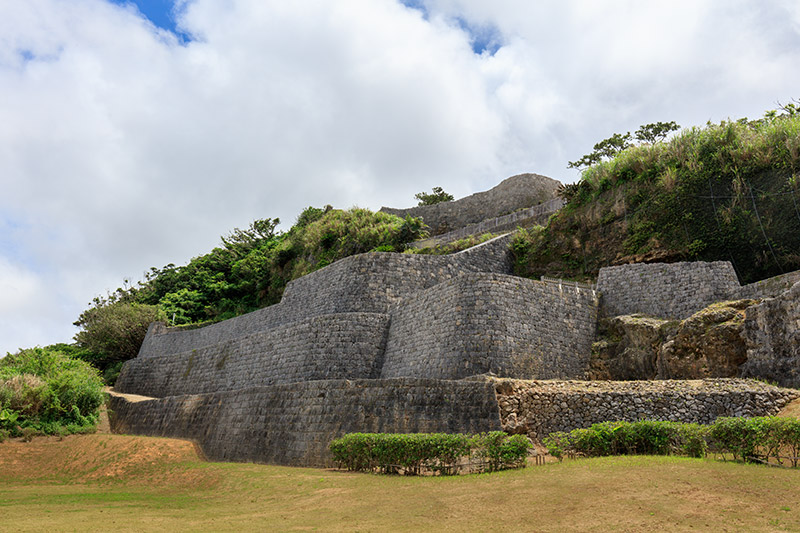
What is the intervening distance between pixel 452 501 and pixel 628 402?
617 cm

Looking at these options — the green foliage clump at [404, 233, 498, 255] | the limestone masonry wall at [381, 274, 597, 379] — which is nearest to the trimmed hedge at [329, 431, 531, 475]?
the limestone masonry wall at [381, 274, 597, 379]

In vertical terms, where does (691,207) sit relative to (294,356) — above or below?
above

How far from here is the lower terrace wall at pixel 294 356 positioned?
63.7 ft

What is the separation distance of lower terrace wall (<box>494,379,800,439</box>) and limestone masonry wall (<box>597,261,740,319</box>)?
463cm

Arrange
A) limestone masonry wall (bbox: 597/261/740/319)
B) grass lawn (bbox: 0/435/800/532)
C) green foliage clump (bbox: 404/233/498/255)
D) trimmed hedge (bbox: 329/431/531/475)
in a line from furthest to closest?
green foliage clump (bbox: 404/233/498/255), limestone masonry wall (bbox: 597/261/740/319), trimmed hedge (bbox: 329/431/531/475), grass lawn (bbox: 0/435/800/532)

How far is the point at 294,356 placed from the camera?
2042cm

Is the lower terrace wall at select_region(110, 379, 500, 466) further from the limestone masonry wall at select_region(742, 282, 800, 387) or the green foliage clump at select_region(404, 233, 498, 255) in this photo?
the green foliage clump at select_region(404, 233, 498, 255)

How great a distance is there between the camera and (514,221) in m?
30.8

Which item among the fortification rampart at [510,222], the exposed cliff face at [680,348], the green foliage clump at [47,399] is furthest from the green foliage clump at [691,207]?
the green foliage clump at [47,399]

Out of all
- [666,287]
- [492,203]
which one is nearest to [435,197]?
[492,203]

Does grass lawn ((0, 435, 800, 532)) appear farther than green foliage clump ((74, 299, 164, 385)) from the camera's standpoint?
No

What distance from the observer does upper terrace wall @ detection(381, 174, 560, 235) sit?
37.0 metres

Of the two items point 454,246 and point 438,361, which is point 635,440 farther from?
point 454,246

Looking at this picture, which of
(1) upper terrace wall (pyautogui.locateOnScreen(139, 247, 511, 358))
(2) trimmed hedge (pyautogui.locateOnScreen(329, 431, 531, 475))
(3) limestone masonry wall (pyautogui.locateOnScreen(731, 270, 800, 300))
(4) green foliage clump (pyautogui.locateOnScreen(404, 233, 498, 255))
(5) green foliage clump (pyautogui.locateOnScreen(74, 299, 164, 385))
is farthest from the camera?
(5) green foliage clump (pyautogui.locateOnScreen(74, 299, 164, 385))
